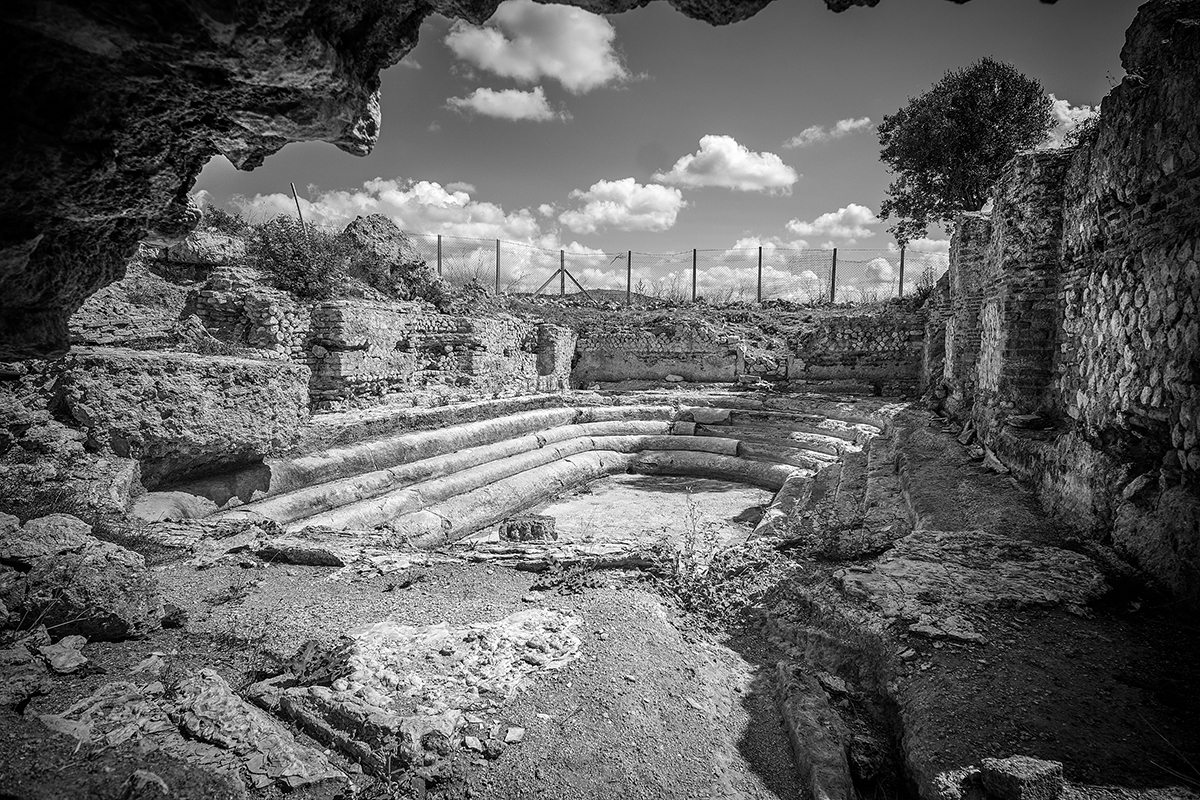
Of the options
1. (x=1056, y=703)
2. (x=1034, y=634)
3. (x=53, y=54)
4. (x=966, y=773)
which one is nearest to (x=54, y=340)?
(x=53, y=54)

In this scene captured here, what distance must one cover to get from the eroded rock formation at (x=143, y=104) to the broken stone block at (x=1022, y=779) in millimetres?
2276

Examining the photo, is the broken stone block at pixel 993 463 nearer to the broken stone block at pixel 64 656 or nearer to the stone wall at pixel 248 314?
the broken stone block at pixel 64 656

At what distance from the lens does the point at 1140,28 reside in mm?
3436

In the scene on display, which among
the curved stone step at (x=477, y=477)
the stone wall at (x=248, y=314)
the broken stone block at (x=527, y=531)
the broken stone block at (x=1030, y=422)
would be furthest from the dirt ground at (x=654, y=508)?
the stone wall at (x=248, y=314)

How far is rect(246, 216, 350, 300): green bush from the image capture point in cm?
1022

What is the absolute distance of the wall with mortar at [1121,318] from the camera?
9.52 ft

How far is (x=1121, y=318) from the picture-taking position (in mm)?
3686

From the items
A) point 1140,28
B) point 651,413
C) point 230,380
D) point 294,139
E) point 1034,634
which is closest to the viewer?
point 294,139

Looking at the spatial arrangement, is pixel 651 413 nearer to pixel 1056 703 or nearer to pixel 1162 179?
pixel 1162 179

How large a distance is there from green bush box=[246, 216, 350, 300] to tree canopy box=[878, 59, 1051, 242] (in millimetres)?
17282

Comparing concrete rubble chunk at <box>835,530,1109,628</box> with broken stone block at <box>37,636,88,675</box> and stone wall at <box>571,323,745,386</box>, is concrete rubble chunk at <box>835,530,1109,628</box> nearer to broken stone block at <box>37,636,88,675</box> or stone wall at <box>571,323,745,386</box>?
broken stone block at <box>37,636,88,675</box>

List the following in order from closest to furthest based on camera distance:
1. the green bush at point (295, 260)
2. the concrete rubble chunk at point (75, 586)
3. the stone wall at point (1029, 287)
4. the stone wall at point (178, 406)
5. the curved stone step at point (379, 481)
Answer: the concrete rubble chunk at point (75, 586), the stone wall at point (178, 406), the curved stone step at point (379, 481), the stone wall at point (1029, 287), the green bush at point (295, 260)

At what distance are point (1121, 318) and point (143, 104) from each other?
5.28 meters

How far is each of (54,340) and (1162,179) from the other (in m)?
5.57
